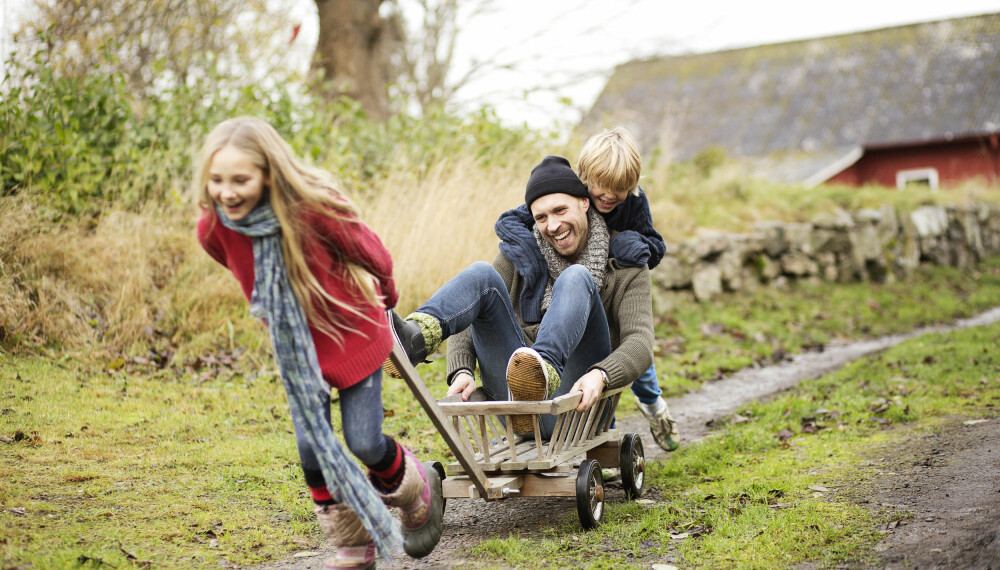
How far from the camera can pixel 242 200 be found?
7.45 feet

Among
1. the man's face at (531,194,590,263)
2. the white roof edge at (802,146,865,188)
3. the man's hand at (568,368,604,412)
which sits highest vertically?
the white roof edge at (802,146,865,188)

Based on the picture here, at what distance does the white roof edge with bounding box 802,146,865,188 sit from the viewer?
775 inches

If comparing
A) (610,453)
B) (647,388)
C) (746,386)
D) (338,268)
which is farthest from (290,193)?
(746,386)

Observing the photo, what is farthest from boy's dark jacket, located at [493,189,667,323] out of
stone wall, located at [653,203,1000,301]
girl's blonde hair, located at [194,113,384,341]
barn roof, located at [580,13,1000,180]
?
barn roof, located at [580,13,1000,180]

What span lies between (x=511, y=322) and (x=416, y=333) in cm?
55

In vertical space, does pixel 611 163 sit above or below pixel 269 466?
above

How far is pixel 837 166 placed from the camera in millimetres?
20766

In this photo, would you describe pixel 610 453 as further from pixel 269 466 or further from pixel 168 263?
pixel 168 263

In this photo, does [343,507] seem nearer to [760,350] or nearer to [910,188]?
[760,350]

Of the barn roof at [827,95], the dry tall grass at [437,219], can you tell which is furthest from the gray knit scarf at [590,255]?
the barn roof at [827,95]

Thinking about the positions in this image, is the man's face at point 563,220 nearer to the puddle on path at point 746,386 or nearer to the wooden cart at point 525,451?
the wooden cart at point 525,451

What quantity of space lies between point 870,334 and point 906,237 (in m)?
4.37

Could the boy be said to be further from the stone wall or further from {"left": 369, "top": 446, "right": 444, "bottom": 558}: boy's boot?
the stone wall

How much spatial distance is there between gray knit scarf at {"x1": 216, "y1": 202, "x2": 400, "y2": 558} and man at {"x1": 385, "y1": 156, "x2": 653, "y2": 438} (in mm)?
477
